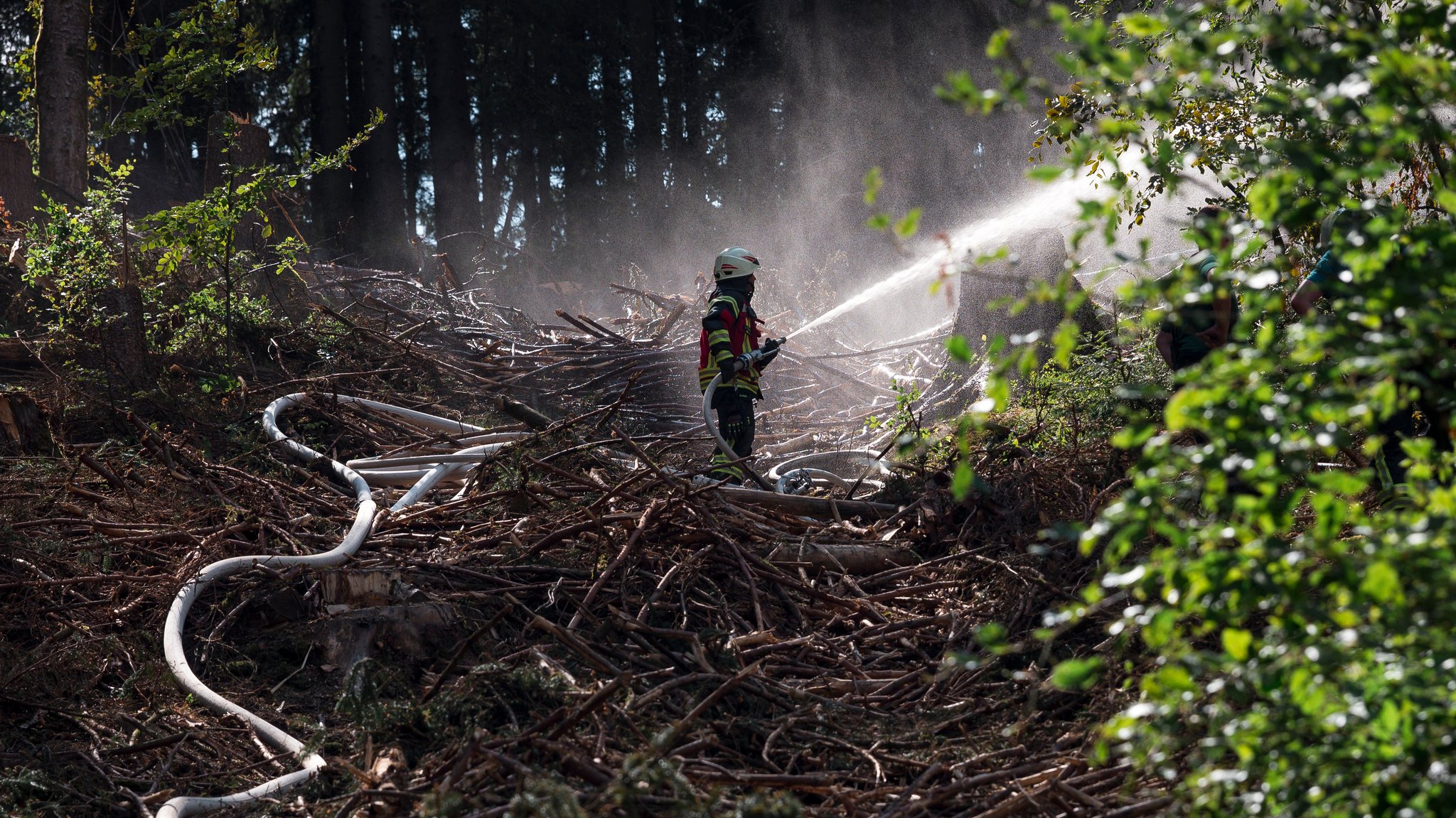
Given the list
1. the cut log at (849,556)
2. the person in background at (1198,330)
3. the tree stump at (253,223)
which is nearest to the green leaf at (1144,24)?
the person in background at (1198,330)

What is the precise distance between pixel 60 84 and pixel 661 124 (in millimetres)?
18134

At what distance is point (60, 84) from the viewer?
10242mm

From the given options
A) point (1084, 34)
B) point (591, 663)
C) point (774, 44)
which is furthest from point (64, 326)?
point (774, 44)

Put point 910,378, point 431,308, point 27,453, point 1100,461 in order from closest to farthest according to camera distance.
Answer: point 1100,461 < point 27,453 < point 910,378 < point 431,308

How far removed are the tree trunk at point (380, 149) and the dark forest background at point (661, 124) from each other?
1166 millimetres

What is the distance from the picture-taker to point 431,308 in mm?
13094

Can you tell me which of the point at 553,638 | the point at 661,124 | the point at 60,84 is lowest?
the point at 553,638

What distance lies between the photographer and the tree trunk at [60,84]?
33.5 ft

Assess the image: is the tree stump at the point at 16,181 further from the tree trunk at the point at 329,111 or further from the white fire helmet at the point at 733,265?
the tree trunk at the point at 329,111

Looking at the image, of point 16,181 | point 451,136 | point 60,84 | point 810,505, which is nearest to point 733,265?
point 810,505

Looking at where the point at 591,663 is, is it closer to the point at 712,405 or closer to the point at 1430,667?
the point at 1430,667

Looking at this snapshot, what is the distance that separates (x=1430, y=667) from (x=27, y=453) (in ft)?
→ 24.1

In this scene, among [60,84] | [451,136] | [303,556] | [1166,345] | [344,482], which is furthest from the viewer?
[451,136]

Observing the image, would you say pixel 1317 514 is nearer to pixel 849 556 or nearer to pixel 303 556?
pixel 849 556
